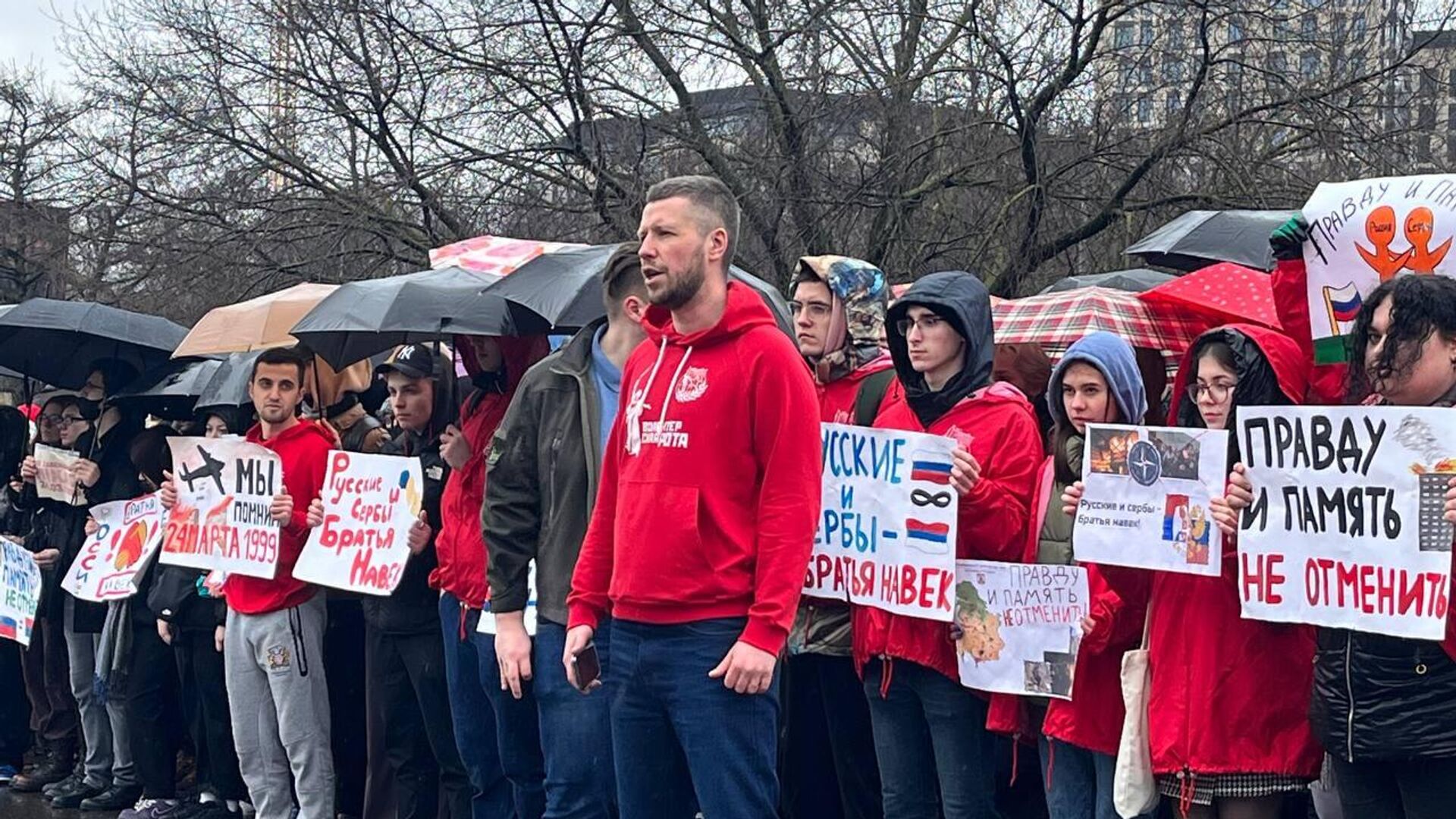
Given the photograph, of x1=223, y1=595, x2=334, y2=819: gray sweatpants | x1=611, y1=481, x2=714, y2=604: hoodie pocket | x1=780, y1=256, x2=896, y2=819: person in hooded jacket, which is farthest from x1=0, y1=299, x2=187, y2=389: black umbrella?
x1=611, y1=481, x2=714, y2=604: hoodie pocket

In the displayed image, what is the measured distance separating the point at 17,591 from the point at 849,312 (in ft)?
18.4

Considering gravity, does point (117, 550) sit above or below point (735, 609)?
below

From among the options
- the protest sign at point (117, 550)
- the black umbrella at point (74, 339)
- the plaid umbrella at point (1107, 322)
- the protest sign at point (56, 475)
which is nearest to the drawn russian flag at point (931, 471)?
the plaid umbrella at point (1107, 322)

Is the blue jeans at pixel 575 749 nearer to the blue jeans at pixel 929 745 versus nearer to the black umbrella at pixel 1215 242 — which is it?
the blue jeans at pixel 929 745

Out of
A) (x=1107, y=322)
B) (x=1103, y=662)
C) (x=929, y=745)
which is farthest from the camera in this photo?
(x=1107, y=322)

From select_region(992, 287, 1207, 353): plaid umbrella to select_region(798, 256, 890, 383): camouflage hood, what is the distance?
126cm

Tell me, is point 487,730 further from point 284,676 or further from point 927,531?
point 927,531

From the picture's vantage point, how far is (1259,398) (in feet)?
15.8

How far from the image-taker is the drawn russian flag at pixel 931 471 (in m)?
5.43

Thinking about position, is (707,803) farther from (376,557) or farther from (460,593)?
(376,557)

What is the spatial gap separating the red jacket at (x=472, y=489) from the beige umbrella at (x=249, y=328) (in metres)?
1.70

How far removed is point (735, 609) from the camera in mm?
4270

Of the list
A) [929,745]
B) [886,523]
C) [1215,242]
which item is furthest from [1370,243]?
[1215,242]

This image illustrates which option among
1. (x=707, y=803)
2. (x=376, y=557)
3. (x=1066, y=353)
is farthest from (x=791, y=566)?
(x=376, y=557)
